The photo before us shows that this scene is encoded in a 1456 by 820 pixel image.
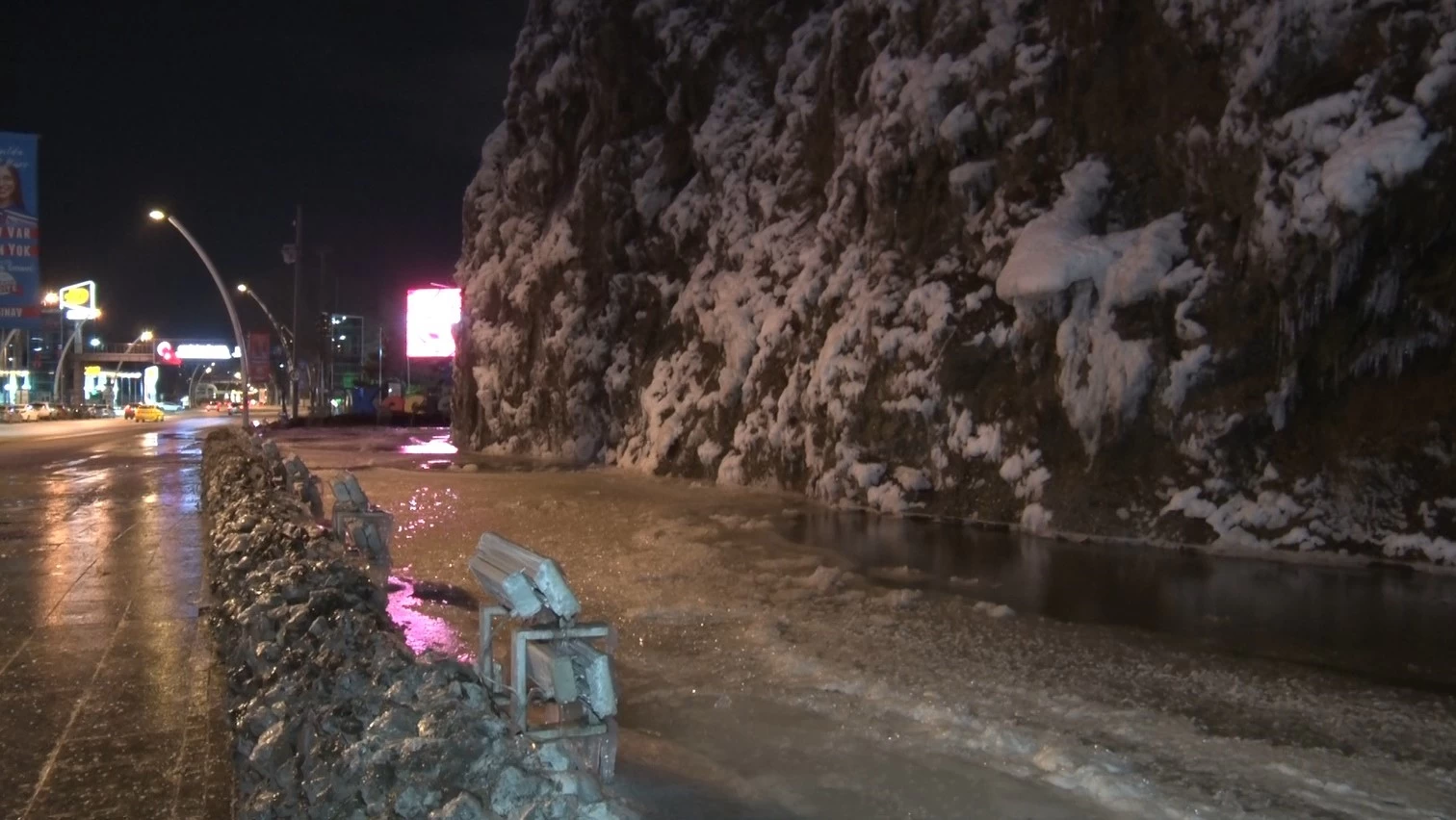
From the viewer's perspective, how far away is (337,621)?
497 cm

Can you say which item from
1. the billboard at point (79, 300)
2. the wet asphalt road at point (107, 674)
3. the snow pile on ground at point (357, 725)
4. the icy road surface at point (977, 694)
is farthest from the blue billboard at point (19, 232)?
the billboard at point (79, 300)

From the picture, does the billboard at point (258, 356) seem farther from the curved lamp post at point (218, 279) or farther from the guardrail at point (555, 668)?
the guardrail at point (555, 668)

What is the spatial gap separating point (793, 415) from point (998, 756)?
1347 centimetres

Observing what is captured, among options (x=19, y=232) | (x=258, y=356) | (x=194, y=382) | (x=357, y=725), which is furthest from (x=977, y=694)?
(x=194, y=382)

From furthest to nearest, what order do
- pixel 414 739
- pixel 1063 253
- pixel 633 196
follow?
pixel 633 196 → pixel 1063 253 → pixel 414 739

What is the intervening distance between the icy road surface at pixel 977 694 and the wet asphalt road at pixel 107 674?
1743 mm

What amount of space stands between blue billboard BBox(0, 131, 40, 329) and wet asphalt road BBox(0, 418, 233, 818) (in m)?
16.3

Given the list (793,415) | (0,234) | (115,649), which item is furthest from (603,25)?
(115,649)

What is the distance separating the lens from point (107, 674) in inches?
256

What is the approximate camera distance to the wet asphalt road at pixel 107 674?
15.6 ft

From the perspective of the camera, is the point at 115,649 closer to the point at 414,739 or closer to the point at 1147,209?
the point at 414,739

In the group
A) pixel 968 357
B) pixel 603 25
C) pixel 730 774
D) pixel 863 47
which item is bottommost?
pixel 730 774

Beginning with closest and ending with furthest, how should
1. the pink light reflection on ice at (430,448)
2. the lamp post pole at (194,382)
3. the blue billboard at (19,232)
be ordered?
Result: 1. the blue billboard at (19,232)
2. the pink light reflection on ice at (430,448)
3. the lamp post pole at (194,382)

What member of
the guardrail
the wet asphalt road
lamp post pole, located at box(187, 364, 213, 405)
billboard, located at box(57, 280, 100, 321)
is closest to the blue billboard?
the wet asphalt road
